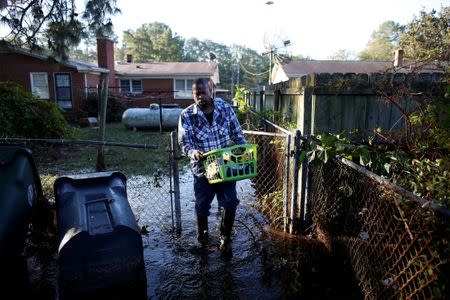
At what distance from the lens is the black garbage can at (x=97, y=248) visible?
8.31ft

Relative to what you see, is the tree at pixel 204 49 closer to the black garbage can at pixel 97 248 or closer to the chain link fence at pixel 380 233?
the chain link fence at pixel 380 233

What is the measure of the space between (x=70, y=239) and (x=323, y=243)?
2703mm

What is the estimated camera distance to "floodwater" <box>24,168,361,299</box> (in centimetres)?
314

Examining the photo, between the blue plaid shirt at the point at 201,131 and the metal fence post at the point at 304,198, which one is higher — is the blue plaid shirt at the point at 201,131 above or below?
above

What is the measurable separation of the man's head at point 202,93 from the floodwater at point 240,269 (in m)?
1.64

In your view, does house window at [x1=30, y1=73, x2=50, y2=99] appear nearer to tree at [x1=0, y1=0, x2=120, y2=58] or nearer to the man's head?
tree at [x1=0, y1=0, x2=120, y2=58]

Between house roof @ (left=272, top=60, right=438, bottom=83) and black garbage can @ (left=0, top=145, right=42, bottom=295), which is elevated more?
house roof @ (left=272, top=60, right=438, bottom=83)

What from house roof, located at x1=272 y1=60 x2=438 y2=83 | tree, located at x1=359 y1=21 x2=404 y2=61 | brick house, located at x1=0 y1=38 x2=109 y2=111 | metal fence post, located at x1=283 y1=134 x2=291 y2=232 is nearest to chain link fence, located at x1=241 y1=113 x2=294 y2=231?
metal fence post, located at x1=283 y1=134 x2=291 y2=232

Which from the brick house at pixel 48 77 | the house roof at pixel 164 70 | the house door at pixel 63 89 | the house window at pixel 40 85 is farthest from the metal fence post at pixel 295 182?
the house roof at pixel 164 70

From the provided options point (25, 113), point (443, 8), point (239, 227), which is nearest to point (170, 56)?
point (443, 8)

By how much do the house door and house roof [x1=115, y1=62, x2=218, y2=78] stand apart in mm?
6603

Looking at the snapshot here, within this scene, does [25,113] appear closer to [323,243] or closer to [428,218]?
[323,243]

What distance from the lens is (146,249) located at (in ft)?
13.2

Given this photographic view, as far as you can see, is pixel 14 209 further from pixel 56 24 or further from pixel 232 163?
pixel 56 24
